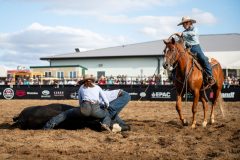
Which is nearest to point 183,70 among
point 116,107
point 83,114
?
point 116,107

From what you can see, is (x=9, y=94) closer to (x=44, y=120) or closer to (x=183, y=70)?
(x=44, y=120)

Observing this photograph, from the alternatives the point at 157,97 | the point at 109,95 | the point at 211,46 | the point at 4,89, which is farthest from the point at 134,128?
the point at 211,46

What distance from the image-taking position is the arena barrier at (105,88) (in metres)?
23.1

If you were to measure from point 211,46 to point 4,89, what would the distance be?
27.0 meters

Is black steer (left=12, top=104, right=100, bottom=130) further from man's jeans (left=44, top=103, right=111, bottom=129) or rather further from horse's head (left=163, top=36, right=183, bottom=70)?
horse's head (left=163, top=36, right=183, bottom=70)

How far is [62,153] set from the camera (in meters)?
6.34

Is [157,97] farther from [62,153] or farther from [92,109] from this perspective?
[62,153]

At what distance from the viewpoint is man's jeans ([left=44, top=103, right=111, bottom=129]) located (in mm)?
8750

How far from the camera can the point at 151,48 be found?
47.5m

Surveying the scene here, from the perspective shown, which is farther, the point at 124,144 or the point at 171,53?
the point at 171,53

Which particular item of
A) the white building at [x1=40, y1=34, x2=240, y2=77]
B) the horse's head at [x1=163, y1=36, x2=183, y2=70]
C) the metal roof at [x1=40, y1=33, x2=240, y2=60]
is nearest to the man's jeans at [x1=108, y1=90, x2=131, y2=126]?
the horse's head at [x1=163, y1=36, x2=183, y2=70]

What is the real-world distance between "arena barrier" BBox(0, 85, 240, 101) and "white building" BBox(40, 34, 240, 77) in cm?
1705

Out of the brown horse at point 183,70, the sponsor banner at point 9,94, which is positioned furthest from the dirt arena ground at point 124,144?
the sponsor banner at point 9,94

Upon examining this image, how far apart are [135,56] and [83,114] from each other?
36426 mm
